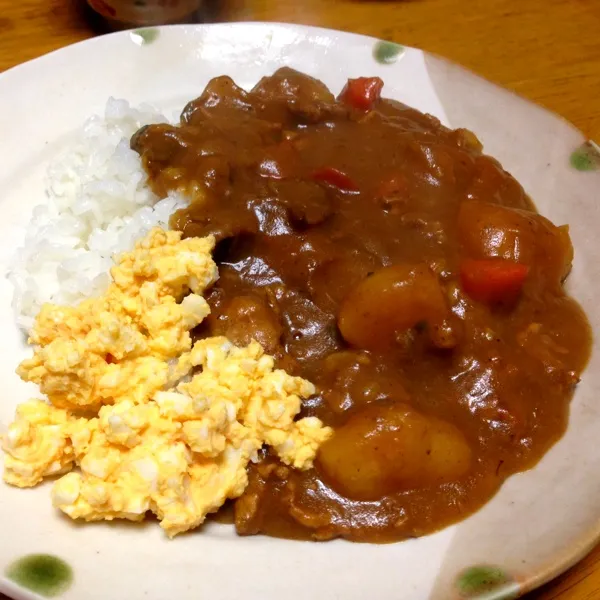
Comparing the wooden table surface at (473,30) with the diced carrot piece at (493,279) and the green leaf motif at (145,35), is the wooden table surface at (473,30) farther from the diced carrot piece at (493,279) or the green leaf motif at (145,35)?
the diced carrot piece at (493,279)

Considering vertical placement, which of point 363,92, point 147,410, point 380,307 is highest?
point 363,92

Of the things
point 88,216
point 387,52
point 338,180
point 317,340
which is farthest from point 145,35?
point 317,340

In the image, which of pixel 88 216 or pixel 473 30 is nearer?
pixel 88 216

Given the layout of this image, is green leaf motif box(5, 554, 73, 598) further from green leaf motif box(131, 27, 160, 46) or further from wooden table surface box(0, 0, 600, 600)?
wooden table surface box(0, 0, 600, 600)

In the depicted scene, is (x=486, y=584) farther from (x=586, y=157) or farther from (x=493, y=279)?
(x=586, y=157)

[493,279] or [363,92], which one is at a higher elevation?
[363,92]

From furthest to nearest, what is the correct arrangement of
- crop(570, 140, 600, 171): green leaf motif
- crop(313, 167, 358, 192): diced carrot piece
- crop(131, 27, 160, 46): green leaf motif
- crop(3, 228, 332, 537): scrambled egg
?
crop(131, 27, 160, 46): green leaf motif < crop(570, 140, 600, 171): green leaf motif < crop(313, 167, 358, 192): diced carrot piece < crop(3, 228, 332, 537): scrambled egg

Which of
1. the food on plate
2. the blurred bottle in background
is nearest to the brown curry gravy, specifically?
the food on plate
